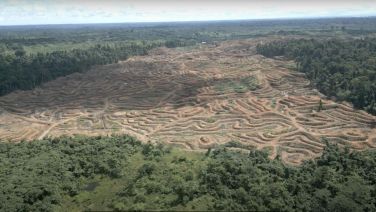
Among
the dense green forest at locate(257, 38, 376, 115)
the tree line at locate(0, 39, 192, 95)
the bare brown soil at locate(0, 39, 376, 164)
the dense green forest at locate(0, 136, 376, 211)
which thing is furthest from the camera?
the tree line at locate(0, 39, 192, 95)

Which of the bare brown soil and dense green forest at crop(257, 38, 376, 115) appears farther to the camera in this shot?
dense green forest at crop(257, 38, 376, 115)

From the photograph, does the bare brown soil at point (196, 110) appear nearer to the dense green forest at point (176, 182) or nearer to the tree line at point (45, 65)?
the tree line at point (45, 65)

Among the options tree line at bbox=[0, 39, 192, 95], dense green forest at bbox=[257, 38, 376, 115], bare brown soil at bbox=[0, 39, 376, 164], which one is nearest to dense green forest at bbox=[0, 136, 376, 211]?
bare brown soil at bbox=[0, 39, 376, 164]

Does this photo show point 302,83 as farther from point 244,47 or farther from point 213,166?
point 244,47

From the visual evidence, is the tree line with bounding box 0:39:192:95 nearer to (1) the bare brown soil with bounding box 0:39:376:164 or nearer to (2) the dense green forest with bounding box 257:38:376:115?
(1) the bare brown soil with bounding box 0:39:376:164

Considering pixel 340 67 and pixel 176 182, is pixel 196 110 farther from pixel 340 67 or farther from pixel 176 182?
pixel 176 182

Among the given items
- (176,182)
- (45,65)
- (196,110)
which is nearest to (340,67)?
(196,110)

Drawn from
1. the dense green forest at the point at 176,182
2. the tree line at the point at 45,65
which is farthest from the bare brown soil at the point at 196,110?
the dense green forest at the point at 176,182
